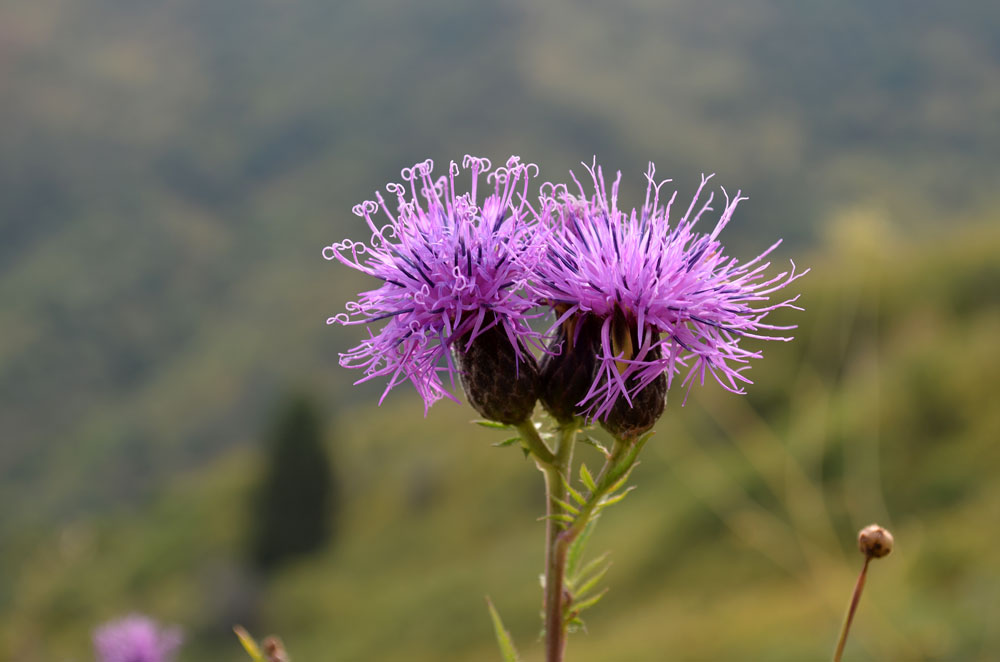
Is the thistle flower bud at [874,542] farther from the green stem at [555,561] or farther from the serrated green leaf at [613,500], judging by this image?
the green stem at [555,561]

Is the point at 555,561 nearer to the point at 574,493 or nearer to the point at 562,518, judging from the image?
the point at 562,518

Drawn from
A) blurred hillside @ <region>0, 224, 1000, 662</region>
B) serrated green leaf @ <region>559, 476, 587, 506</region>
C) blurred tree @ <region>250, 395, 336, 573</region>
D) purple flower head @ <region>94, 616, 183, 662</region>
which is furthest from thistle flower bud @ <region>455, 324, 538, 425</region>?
blurred tree @ <region>250, 395, 336, 573</region>

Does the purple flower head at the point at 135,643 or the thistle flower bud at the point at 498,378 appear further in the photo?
the purple flower head at the point at 135,643

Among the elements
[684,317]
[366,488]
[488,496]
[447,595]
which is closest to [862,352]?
[447,595]

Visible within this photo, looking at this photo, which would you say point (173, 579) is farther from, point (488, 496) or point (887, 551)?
point (887, 551)

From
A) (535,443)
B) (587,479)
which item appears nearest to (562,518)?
(587,479)

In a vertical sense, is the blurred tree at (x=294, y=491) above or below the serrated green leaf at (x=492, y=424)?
below

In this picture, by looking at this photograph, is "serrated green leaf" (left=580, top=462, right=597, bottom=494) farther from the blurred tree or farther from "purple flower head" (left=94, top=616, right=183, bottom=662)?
the blurred tree

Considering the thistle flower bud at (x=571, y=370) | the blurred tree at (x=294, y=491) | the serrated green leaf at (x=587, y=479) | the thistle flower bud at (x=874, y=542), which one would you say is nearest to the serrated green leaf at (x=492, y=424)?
the thistle flower bud at (x=571, y=370)
